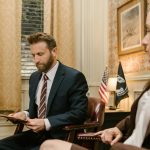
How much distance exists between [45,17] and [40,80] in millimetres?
1982

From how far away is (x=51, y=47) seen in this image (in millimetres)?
2639

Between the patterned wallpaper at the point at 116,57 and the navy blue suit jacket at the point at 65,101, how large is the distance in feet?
5.41

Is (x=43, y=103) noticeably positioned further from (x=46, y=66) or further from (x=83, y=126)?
(x=83, y=126)

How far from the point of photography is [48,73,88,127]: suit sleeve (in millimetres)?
2418

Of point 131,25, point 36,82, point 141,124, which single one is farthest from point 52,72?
point 131,25

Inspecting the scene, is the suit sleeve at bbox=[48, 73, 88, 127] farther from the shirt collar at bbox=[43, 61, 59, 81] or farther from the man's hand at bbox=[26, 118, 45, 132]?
the shirt collar at bbox=[43, 61, 59, 81]

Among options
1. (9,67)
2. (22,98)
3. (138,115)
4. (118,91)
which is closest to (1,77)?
(9,67)

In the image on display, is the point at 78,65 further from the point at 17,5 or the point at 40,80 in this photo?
the point at 40,80

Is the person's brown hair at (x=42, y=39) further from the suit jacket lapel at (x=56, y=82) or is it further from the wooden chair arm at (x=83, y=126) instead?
the wooden chair arm at (x=83, y=126)

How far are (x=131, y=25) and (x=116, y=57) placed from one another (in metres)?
0.64

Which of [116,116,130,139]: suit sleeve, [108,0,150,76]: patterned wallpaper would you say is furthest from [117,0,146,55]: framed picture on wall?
[116,116,130,139]: suit sleeve

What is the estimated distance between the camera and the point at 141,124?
5.34 ft

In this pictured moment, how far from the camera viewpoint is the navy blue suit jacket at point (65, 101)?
7.98ft

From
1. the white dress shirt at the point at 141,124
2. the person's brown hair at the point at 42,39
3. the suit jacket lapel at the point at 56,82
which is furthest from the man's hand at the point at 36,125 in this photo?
the white dress shirt at the point at 141,124
